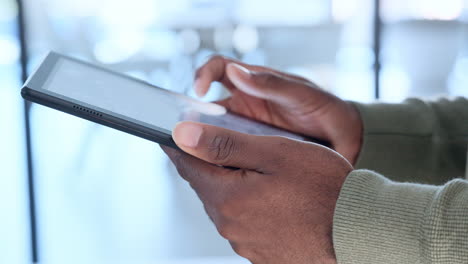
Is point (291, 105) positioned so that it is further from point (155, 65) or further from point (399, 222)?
point (155, 65)

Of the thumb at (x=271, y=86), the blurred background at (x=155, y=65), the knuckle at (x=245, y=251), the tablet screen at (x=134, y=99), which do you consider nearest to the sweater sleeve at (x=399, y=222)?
the knuckle at (x=245, y=251)

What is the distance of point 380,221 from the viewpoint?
607 mm

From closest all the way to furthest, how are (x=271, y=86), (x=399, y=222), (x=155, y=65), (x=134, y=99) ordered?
(x=399, y=222) < (x=134, y=99) < (x=271, y=86) < (x=155, y=65)

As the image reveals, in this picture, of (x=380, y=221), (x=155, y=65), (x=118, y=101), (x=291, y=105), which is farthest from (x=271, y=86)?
(x=155, y=65)

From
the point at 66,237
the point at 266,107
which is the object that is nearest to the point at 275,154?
the point at 266,107

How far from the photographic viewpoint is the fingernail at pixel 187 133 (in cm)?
66

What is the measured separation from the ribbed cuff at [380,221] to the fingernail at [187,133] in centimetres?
17

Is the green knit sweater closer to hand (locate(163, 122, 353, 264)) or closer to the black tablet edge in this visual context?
hand (locate(163, 122, 353, 264))

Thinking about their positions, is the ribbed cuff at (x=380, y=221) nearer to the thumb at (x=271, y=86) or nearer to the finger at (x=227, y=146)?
the finger at (x=227, y=146)

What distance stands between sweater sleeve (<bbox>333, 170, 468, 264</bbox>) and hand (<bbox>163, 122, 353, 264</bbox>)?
0.04 meters

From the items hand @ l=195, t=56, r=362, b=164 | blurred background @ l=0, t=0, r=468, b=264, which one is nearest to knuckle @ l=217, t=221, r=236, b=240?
hand @ l=195, t=56, r=362, b=164

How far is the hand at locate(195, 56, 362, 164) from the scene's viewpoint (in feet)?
A: 3.49

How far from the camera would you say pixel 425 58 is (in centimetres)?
290

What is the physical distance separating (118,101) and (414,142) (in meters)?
0.57
